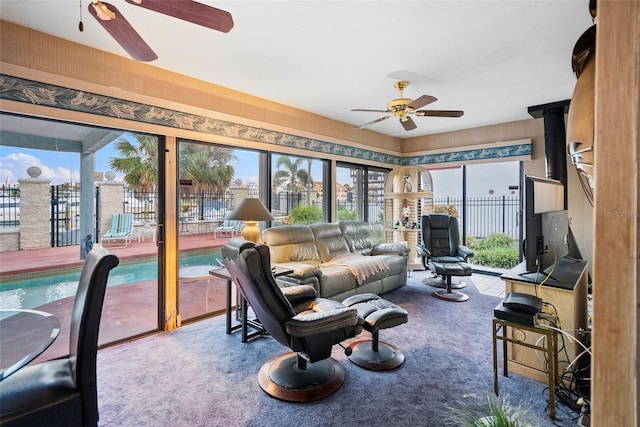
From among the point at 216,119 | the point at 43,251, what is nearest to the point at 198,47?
the point at 216,119

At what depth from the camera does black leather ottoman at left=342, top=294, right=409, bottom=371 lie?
2.46m

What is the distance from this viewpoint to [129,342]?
9.89ft

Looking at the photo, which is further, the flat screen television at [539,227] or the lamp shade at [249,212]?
the lamp shade at [249,212]

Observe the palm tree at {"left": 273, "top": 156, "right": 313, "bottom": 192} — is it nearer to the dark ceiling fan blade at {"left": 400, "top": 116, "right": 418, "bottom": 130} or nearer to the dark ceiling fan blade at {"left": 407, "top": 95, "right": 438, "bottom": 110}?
the dark ceiling fan blade at {"left": 400, "top": 116, "right": 418, "bottom": 130}

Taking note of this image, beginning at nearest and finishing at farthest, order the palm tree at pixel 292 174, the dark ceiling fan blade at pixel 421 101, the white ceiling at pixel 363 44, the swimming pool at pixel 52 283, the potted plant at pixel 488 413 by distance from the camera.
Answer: the potted plant at pixel 488 413
the white ceiling at pixel 363 44
the swimming pool at pixel 52 283
the dark ceiling fan blade at pixel 421 101
the palm tree at pixel 292 174

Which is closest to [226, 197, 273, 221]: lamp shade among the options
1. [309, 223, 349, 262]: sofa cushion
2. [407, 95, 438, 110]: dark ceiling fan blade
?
[309, 223, 349, 262]: sofa cushion

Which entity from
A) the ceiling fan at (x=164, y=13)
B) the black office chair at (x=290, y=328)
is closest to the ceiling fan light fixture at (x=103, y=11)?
the ceiling fan at (x=164, y=13)

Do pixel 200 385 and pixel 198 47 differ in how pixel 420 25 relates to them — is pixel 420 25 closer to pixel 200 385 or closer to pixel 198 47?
pixel 198 47

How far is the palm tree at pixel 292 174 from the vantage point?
14.9ft

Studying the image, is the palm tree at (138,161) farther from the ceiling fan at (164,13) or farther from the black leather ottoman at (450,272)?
the black leather ottoman at (450,272)

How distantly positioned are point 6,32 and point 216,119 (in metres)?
1.78

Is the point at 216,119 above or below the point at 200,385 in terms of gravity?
above

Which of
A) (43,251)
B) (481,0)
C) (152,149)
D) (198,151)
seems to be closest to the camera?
(481,0)

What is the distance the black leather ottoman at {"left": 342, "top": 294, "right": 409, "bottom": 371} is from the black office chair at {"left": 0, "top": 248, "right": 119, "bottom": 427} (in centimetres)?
161
